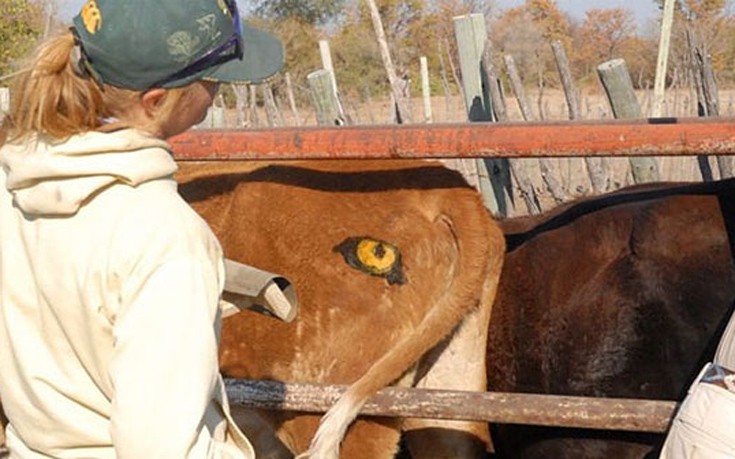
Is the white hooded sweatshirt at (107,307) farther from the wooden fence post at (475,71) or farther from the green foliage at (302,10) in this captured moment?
the green foliage at (302,10)

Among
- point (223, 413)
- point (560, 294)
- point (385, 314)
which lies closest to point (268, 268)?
point (385, 314)

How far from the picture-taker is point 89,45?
189 cm

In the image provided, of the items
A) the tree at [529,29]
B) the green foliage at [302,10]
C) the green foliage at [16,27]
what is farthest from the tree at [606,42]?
the green foliage at [16,27]

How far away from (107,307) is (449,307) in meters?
1.73

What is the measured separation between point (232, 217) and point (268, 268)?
10.1 inches

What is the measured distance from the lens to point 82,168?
1.88 meters

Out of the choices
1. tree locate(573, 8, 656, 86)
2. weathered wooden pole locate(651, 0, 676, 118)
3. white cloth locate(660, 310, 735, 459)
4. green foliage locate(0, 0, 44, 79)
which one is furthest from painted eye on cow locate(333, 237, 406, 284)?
tree locate(573, 8, 656, 86)

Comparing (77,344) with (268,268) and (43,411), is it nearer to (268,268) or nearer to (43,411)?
(43,411)

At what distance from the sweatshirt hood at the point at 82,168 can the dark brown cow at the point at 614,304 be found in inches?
72.0

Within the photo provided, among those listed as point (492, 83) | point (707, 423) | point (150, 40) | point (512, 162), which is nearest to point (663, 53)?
point (512, 162)

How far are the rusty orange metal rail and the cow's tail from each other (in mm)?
304

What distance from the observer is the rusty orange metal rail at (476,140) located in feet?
10.1

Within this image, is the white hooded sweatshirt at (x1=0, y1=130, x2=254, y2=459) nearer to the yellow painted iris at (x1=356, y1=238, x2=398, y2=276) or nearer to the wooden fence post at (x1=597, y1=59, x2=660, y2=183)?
the yellow painted iris at (x1=356, y1=238, x2=398, y2=276)

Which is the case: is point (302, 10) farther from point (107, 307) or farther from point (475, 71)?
point (107, 307)
